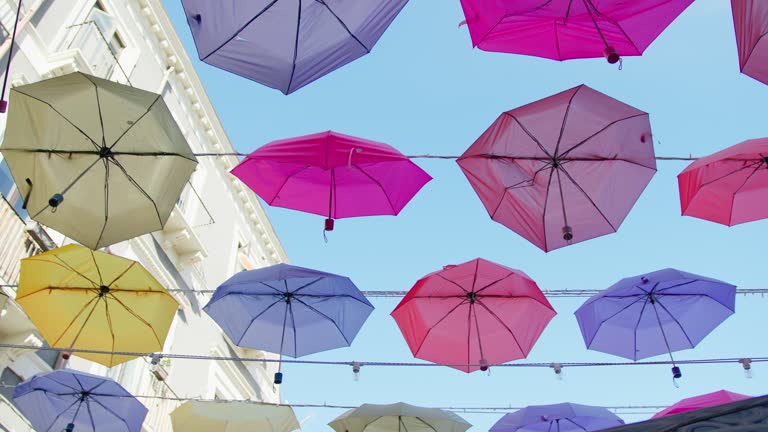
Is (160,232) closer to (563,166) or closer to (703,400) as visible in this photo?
(563,166)

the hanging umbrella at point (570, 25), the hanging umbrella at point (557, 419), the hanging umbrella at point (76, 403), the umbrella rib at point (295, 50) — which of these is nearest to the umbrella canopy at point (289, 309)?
the hanging umbrella at point (76, 403)

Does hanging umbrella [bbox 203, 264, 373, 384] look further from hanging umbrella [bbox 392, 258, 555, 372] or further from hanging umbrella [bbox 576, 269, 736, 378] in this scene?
hanging umbrella [bbox 576, 269, 736, 378]

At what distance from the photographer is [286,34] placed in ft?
19.7

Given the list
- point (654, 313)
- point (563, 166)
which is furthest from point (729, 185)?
point (654, 313)

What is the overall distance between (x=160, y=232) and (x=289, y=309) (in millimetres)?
6073

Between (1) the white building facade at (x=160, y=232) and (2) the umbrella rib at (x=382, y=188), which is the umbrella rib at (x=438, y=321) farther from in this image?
(1) the white building facade at (x=160, y=232)

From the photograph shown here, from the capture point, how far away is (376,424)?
35.7 ft

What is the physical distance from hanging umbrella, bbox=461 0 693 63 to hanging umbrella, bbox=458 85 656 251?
1.07 meters

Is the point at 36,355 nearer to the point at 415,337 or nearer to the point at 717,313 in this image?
the point at 415,337

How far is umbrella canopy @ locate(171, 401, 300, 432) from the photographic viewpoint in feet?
34.6

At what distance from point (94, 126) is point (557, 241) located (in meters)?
5.54

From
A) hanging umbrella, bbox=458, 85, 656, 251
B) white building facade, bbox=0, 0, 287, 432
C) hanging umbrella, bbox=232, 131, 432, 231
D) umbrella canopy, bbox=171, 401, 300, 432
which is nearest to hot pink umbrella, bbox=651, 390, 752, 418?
hanging umbrella, bbox=458, 85, 656, 251

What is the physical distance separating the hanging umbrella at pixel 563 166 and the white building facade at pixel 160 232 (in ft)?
23.1

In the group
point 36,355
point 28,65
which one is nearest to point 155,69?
point 28,65
